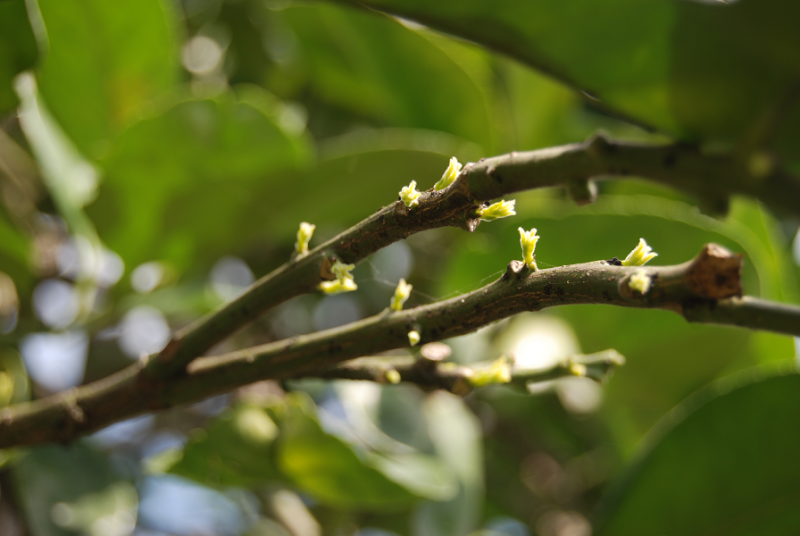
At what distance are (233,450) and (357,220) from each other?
1.15 feet

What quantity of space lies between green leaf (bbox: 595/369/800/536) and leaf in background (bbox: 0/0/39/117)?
2.79 feet

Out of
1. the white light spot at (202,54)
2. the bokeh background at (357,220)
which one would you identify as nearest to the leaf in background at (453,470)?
the bokeh background at (357,220)

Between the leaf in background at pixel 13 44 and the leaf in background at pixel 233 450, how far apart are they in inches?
17.2

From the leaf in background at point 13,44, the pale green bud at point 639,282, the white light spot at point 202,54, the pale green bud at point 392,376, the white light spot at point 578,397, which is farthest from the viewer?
the white light spot at point 202,54

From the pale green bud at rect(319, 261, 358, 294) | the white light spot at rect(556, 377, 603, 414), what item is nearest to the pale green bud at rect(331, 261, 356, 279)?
the pale green bud at rect(319, 261, 358, 294)

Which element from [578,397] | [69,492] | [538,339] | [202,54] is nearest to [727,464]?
[538,339]

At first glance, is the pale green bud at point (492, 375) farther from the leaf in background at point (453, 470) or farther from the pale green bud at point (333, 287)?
the leaf in background at point (453, 470)

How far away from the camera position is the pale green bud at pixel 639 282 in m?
0.27

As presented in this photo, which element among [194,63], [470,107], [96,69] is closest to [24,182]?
[96,69]

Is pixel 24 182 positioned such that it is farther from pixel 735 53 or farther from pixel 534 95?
pixel 735 53

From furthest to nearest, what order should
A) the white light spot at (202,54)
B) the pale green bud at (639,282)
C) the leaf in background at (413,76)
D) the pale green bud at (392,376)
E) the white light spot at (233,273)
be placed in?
the white light spot at (202,54) < the white light spot at (233,273) < the leaf in background at (413,76) < the pale green bud at (392,376) < the pale green bud at (639,282)

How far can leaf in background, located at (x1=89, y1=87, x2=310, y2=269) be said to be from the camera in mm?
721

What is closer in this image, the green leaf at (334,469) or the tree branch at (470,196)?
the tree branch at (470,196)

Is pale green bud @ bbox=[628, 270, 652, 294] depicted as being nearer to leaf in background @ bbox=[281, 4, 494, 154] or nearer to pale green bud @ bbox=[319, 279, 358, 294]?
pale green bud @ bbox=[319, 279, 358, 294]
